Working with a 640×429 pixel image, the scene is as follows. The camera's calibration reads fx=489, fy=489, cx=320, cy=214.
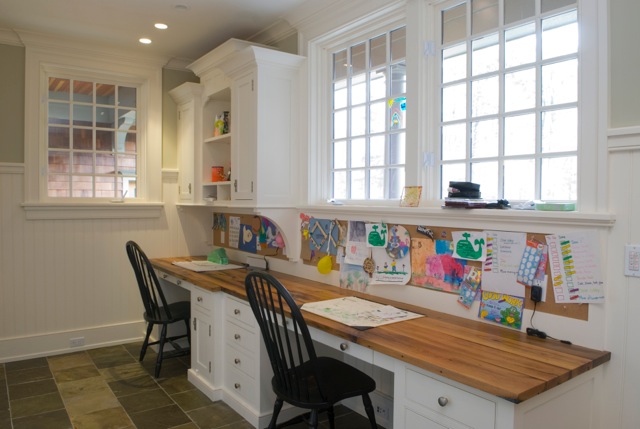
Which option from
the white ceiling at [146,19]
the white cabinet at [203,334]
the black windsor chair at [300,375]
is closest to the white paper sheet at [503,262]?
the black windsor chair at [300,375]

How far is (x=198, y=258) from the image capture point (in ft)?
14.6

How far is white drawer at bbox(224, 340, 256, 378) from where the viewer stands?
2803 millimetres

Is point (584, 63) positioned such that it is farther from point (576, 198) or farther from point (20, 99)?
point (20, 99)

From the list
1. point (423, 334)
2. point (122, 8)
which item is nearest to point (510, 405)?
point (423, 334)

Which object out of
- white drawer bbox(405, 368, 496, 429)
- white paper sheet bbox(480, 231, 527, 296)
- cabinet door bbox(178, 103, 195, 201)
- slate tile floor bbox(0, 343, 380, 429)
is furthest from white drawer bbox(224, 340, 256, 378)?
cabinet door bbox(178, 103, 195, 201)

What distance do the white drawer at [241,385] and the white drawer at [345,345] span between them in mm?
727

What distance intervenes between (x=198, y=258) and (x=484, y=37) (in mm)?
3093

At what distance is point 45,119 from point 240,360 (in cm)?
269

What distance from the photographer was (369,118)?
306 centimetres

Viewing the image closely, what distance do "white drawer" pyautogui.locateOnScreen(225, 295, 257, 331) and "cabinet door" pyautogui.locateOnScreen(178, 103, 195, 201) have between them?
62.3 inches

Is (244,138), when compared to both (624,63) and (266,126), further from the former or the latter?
(624,63)

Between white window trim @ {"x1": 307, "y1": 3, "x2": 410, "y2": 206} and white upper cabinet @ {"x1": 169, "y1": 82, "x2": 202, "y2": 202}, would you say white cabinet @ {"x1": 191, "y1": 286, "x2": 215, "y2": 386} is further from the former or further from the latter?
white upper cabinet @ {"x1": 169, "y1": 82, "x2": 202, "y2": 202}

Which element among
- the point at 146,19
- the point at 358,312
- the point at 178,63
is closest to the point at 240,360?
the point at 358,312

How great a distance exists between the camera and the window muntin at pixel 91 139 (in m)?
4.14
